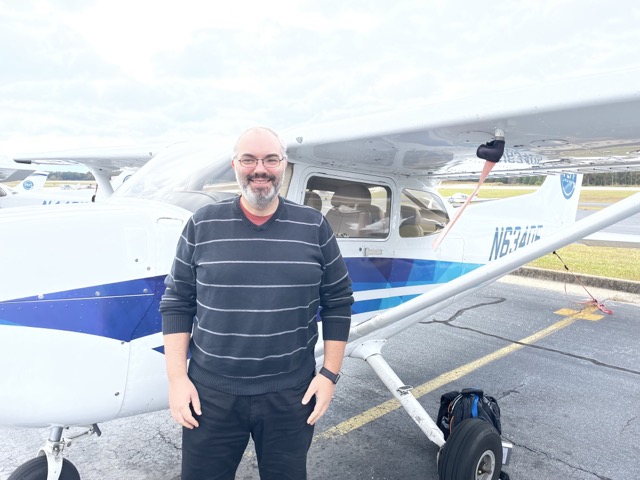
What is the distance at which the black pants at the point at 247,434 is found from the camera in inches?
64.1

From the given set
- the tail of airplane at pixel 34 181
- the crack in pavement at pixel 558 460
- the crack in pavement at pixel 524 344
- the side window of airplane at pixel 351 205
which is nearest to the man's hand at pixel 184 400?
the side window of airplane at pixel 351 205

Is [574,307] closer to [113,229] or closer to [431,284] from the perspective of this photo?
[431,284]

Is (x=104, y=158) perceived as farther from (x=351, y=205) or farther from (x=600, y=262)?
(x=600, y=262)

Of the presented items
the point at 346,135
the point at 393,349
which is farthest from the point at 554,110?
the point at 393,349

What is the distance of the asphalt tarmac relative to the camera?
9.14 feet

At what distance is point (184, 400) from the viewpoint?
5.28ft

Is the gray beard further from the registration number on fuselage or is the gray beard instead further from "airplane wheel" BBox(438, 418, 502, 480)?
the registration number on fuselage

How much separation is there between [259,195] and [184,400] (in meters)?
0.73

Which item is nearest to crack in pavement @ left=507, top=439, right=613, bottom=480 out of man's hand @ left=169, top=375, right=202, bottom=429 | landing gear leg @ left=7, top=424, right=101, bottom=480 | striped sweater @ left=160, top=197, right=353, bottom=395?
striped sweater @ left=160, top=197, right=353, bottom=395

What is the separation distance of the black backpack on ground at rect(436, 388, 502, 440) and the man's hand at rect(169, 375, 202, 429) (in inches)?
67.9

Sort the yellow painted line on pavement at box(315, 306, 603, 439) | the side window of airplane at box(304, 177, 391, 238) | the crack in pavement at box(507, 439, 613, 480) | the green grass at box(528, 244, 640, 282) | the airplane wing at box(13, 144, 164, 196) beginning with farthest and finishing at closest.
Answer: the green grass at box(528, 244, 640, 282) → the airplane wing at box(13, 144, 164, 196) → the yellow painted line on pavement at box(315, 306, 603, 439) → the side window of airplane at box(304, 177, 391, 238) → the crack in pavement at box(507, 439, 613, 480)

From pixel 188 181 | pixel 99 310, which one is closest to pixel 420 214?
pixel 188 181

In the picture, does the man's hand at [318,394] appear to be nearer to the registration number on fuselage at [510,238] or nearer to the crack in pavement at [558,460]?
the crack in pavement at [558,460]

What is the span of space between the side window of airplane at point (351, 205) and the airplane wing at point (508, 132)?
0.12 m
